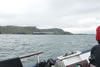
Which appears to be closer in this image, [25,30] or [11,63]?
[11,63]

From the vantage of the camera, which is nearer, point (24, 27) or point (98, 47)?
point (98, 47)

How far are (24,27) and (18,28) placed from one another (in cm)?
709

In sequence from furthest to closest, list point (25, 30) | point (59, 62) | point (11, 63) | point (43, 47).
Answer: point (25, 30) → point (43, 47) → point (11, 63) → point (59, 62)

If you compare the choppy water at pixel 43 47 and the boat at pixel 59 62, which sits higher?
the boat at pixel 59 62

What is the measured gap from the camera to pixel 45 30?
582 feet

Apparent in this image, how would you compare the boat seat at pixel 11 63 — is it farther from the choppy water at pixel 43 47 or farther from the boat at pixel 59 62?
the choppy water at pixel 43 47

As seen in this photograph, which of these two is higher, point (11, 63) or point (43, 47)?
point (11, 63)

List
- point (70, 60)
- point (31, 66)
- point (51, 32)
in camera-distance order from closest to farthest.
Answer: point (31, 66)
point (70, 60)
point (51, 32)

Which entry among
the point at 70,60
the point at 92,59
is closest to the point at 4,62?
the point at 92,59

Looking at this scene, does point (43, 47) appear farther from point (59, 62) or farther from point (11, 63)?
point (59, 62)

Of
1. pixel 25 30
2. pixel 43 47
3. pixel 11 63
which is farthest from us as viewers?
pixel 25 30

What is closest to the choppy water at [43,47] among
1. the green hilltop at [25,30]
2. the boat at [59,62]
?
the boat at [59,62]

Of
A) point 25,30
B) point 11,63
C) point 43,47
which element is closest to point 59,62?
point 11,63

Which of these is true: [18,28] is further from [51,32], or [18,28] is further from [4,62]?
[4,62]
